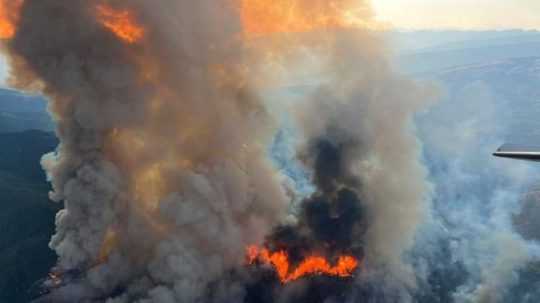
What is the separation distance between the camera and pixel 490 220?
173m

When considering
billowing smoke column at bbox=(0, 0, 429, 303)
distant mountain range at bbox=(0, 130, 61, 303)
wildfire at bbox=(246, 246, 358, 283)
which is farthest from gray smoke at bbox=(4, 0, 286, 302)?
distant mountain range at bbox=(0, 130, 61, 303)

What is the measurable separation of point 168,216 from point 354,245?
129ft

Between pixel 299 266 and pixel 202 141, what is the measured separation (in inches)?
1234

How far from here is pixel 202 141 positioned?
92000 millimetres

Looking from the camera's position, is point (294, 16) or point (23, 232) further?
point (23, 232)

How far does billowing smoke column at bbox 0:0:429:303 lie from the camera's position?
8075 cm

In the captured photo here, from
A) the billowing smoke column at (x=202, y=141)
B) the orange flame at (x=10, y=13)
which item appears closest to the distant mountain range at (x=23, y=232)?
the billowing smoke column at (x=202, y=141)

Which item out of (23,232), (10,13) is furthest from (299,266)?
(23,232)

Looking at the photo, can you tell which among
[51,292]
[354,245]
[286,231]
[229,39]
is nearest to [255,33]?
[229,39]

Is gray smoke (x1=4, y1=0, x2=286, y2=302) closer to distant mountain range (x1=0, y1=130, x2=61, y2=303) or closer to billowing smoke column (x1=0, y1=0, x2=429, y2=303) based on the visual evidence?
billowing smoke column (x1=0, y1=0, x2=429, y2=303)

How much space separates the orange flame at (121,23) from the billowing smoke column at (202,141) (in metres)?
0.21

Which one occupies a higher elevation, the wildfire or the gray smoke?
the gray smoke

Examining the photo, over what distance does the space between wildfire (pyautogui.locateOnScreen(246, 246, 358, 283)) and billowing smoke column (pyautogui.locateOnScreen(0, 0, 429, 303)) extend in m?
1.75

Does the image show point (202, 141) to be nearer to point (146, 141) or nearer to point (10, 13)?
point (146, 141)
